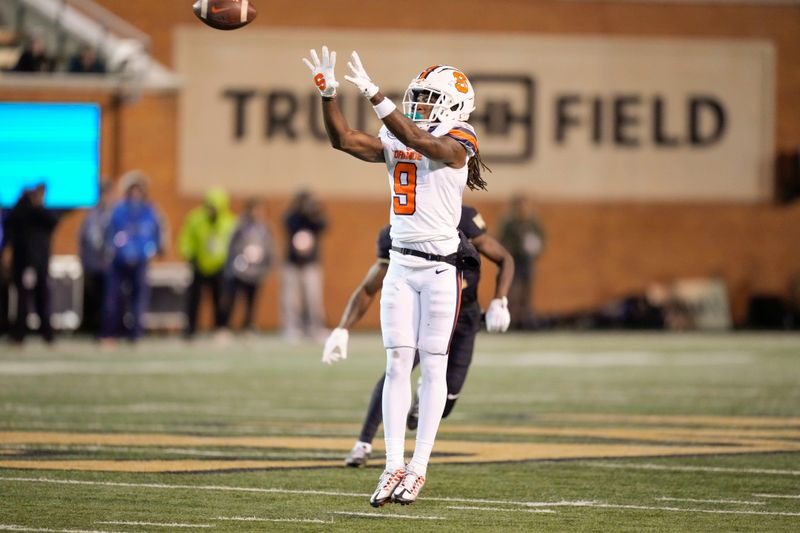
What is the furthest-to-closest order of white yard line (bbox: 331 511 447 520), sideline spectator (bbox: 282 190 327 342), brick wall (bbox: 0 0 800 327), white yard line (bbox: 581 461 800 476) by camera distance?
brick wall (bbox: 0 0 800 327) → sideline spectator (bbox: 282 190 327 342) → white yard line (bbox: 581 461 800 476) → white yard line (bbox: 331 511 447 520)

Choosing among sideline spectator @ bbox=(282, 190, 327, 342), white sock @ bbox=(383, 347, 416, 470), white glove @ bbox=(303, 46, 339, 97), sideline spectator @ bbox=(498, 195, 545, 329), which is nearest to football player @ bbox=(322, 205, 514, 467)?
white sock @ bbox=(383, 347, 416, 470)

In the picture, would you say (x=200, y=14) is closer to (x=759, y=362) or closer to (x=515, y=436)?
(x=515, y=436)

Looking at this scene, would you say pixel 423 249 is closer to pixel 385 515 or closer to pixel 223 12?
pixel 385 515

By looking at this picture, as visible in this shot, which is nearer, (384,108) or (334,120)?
(384,108)

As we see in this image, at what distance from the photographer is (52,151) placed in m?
23.1

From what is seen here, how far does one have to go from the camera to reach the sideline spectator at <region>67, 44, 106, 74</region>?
2334 cm

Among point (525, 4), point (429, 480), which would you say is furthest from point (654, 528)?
point (525, 4)

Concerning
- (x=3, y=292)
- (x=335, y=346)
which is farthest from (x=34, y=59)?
(x=335, y=346)

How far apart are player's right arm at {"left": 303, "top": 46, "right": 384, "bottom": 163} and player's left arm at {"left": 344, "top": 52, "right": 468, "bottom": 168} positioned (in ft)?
0.30

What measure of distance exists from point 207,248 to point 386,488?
500 inches

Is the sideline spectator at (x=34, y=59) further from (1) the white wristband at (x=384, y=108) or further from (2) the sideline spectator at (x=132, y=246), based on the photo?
(1) the white wristband at (x=384, y=108)

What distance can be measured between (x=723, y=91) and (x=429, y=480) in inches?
754

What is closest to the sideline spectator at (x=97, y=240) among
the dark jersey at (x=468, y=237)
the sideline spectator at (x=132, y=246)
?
the sideline spectator at (x=132, y=246)

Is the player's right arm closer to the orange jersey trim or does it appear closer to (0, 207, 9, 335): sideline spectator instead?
the orange jersey trim
